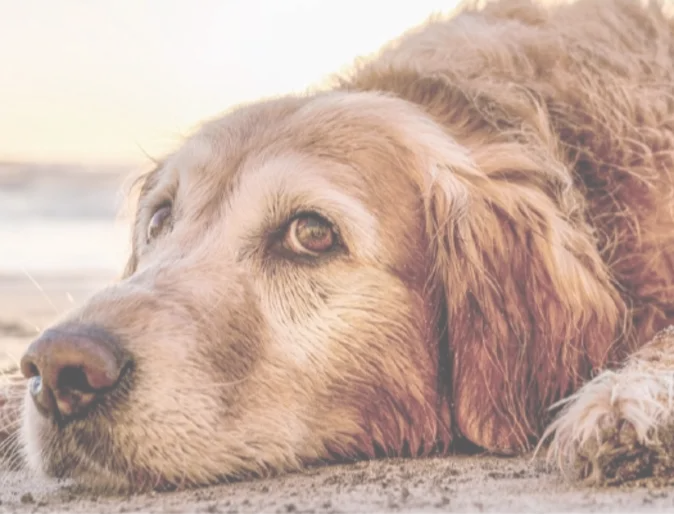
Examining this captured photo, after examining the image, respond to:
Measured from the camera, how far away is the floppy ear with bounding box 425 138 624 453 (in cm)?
319

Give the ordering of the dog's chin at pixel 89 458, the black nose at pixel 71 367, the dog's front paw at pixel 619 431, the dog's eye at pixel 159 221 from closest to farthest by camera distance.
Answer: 1. the dog's front paw at pixel 619 431
2. the black nose at pixel 71 367
3. the dog's chin at pixel 89 458
4. the dog's eye at pixel 159 221

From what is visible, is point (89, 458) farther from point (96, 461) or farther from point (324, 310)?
point (324, 310)

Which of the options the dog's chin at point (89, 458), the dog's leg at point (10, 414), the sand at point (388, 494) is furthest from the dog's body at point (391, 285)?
the dog's leg at point (10, 414)

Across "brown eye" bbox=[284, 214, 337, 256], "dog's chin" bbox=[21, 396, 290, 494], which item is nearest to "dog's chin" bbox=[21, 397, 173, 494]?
"dog's chin" bbox=[21, 396, 290, 494]

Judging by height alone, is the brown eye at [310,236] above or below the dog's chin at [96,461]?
above

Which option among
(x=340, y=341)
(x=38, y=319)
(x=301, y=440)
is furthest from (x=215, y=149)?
(x=38, y=319)

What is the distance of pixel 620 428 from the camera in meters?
2.62

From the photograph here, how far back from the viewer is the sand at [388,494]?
230cm

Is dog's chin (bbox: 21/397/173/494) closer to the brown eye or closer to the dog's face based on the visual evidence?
the dog's face

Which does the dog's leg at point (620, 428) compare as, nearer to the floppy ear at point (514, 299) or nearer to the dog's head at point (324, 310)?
the floppy ear at point (514, 299)

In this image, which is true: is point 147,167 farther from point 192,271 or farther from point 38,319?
point 38,319

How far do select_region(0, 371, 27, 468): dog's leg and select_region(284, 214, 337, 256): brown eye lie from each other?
102 centimetres

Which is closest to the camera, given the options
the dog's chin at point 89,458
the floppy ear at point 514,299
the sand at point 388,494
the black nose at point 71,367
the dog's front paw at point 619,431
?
the sand at point 388,494

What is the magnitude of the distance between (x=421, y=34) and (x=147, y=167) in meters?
1.23
